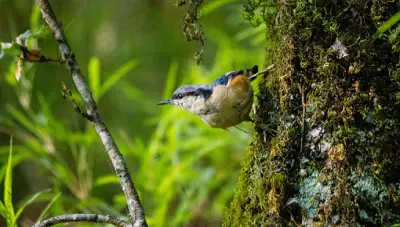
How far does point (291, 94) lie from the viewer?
6.12ft

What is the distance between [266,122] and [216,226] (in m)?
2.35

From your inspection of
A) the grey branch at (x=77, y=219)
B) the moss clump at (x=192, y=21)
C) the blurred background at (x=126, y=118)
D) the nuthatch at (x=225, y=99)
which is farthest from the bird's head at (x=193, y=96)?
the grey branch at (x=77, y=219)

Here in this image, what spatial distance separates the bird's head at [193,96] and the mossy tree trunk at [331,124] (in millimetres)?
530

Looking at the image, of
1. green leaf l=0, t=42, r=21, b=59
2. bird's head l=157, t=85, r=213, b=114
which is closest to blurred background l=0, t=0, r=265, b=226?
bird's head l=157, t=85, r=213, b=114

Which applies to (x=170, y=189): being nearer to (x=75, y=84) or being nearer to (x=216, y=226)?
(x=216, y=226)

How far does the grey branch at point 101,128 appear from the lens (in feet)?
6.31

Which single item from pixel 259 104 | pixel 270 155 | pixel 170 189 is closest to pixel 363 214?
pixel 270 155

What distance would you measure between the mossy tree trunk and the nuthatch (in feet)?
1.12

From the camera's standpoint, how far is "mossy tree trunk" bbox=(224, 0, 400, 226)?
1.69m

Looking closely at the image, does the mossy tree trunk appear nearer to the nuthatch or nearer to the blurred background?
the nuthatch

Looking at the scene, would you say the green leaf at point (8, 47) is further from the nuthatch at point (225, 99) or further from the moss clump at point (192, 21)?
the nuthatch at point (225, 99)

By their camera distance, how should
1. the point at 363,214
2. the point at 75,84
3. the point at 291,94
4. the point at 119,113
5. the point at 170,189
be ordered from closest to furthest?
the point at 363,214, the point at 291,94, the point at 75,84, the point at 170,189, the point at 119,113

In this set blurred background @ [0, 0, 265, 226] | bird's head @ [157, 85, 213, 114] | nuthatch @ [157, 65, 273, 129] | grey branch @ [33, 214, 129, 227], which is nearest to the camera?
grey branch @ [33, 214, 129, 227]

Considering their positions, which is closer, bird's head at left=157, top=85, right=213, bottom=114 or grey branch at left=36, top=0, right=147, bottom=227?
grey branch at left=36, top=0, right=147, bottom=227
